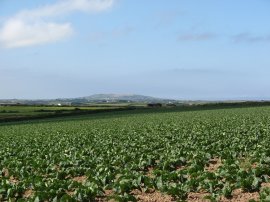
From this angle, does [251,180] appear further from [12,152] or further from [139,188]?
[12,152]

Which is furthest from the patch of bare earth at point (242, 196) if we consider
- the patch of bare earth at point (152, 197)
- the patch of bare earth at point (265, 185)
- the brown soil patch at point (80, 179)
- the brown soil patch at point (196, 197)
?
the brown soil patch at point (80, 179)

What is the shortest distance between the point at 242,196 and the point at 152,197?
7.52ft

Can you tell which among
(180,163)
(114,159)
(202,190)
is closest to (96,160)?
(114,159)

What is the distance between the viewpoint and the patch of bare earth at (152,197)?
10.9 metres

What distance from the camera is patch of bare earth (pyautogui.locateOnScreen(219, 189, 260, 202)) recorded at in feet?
33.8

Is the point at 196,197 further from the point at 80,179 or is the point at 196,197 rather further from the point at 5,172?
the point at 5,172

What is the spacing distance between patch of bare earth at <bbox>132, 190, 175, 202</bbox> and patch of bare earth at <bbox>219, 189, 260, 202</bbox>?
146 cm

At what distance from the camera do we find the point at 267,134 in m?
24.9

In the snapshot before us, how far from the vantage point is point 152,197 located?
1123 centimetres

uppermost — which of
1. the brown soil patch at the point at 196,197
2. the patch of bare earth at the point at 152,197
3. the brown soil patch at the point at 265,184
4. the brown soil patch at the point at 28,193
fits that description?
the brown soil patch at the point at 265,184

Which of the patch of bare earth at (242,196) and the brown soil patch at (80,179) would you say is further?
the brown soil patch at (80,179)

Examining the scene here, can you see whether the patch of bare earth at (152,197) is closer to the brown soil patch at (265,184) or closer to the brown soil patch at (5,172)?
the brown soil patch at (265,184)

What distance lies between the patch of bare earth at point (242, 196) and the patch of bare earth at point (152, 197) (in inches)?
57.7

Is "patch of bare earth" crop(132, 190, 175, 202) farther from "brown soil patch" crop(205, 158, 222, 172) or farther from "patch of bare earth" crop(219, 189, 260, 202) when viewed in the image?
"brown soil patch" crop(205, 158, 222, 172)
